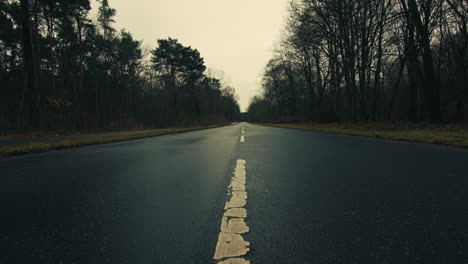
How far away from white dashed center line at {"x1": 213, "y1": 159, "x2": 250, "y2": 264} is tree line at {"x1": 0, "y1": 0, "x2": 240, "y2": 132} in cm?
1775

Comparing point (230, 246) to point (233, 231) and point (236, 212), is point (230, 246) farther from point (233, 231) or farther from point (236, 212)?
point (236, 212)

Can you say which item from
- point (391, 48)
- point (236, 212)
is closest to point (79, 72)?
point (236, 212)

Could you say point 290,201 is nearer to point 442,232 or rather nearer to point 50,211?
point 442,232

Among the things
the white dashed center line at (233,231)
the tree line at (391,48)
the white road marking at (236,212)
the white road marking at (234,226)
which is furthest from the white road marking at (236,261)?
the tree line at (391,48)

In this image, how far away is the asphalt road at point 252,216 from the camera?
1443 mm

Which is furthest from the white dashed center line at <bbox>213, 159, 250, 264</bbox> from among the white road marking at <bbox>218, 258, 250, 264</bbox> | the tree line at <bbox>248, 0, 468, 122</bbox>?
the tree line at <bbox>248, 0, 468, 122</bbox>

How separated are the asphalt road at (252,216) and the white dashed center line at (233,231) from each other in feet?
0.22

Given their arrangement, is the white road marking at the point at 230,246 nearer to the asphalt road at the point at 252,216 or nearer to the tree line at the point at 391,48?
the asphalt road at the point at 252,216

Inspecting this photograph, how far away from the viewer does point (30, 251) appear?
4.93ft

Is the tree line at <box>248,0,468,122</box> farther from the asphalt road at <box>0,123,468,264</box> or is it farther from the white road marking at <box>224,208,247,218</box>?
the white road marking at <box>224,208,247,218</box>

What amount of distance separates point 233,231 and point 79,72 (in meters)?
31.0

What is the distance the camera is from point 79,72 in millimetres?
25984

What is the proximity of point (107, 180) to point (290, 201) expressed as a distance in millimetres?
2757

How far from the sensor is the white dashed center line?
1365 mm
